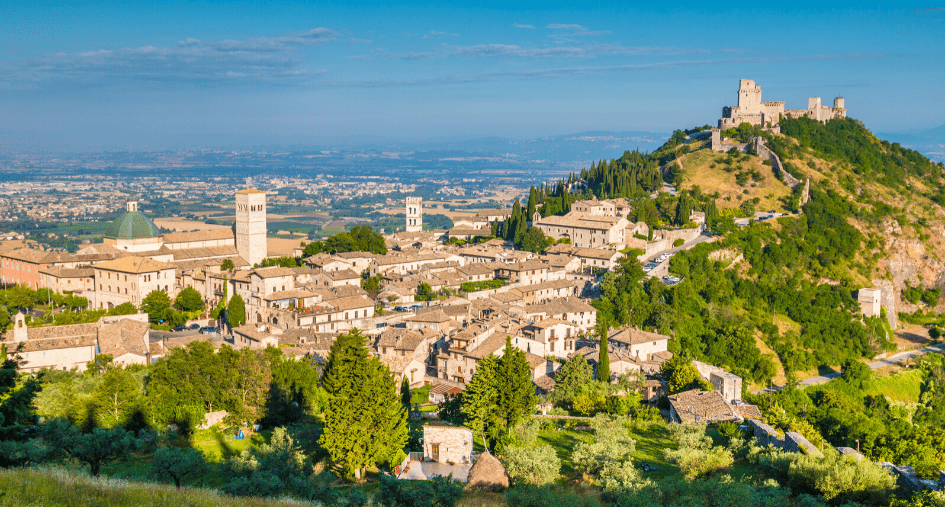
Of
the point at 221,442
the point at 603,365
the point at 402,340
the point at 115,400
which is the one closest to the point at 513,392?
the point at 603,365

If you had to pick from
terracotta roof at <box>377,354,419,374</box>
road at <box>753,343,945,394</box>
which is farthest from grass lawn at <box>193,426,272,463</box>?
road at <box>753,343,945,394</box>

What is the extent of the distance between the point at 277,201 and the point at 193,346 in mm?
168889

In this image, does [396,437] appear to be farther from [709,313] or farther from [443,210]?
[443,210]

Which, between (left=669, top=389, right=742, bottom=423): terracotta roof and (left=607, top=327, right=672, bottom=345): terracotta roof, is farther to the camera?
(left=607, top=327, right=672, bottom=345): terracotta roof

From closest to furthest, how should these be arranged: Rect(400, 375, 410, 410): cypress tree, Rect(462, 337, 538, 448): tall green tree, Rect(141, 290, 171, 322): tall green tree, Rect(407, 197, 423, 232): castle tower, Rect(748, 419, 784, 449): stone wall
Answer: Rect(748, 419, 784, 449): stone wall
Rect(462, 337, 538, 448): tall green tree
Rect(400, 375, 410, 410): cypress tree
Rect(141, 290, 171, 322): tall green tree
Rect(407, 197, 423, 232): castle tower

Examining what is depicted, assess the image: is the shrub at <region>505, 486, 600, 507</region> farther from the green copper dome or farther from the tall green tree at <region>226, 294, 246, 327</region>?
the green copper dome

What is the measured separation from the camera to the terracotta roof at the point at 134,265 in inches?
1965

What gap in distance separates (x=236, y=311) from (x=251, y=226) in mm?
14931

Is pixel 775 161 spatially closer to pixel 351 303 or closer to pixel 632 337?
pixel 632 337

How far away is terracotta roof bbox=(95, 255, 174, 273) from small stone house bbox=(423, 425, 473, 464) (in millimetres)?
32523

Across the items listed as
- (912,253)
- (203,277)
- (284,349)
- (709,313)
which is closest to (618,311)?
(709,313)

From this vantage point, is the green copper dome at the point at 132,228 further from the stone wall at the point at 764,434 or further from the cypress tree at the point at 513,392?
the stone wall at the point at 764,434

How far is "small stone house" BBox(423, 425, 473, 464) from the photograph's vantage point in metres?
24.9

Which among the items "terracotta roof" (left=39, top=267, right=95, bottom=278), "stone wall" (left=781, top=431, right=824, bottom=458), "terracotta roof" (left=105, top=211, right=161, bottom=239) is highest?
"terracotta roof" (left=105, top=211, right=161, bottom=239)
